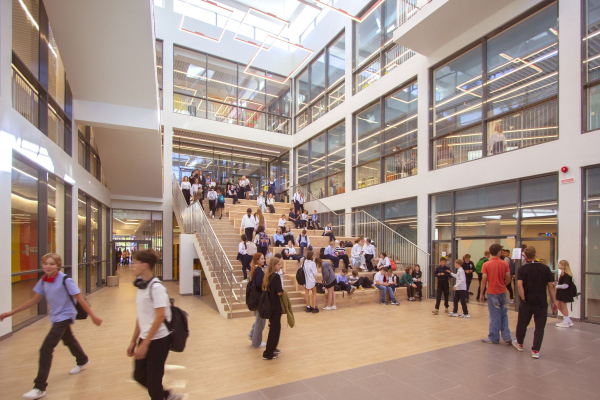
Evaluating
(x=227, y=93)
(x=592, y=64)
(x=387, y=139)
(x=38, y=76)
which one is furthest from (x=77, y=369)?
(x=227, y=93)

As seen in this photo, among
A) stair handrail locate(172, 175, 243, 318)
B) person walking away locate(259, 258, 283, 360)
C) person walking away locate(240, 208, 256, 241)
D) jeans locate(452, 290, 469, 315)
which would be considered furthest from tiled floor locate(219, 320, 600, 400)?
person walking away locate(240, 208, 256, 241)

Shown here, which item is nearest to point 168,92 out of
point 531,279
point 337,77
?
point 337,77

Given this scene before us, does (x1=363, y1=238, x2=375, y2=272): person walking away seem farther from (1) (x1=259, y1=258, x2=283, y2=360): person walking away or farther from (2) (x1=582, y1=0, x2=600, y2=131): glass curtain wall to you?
(1) (x1=259, y1=258, x2=283, y2=360): person walking away

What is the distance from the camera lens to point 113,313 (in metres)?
9.77

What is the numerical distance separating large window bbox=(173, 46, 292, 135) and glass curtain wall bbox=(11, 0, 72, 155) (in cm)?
998

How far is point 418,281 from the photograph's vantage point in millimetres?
12078

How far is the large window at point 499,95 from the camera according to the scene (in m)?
9.77

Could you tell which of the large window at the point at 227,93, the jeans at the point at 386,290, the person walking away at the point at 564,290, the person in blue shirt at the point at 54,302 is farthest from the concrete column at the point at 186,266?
the person walking away at the point at 564,290

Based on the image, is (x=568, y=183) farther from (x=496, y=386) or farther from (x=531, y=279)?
(x=496, y=386)

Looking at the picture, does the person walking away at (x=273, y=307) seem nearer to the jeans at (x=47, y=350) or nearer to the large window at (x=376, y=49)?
the jeans at (x=47, y=350)

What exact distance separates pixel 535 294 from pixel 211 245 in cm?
867

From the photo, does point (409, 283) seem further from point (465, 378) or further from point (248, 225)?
point (465, 378)

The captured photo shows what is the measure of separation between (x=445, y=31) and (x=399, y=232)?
7.26 meters

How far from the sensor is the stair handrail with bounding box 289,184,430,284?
1321 cm
